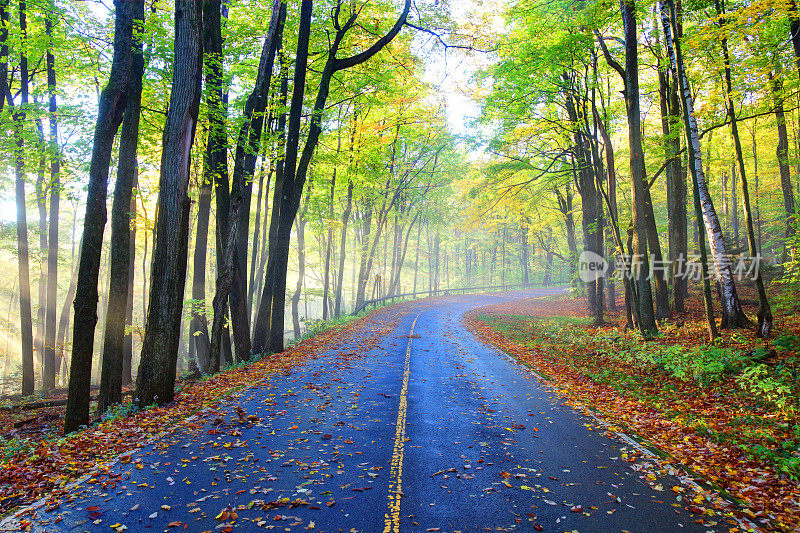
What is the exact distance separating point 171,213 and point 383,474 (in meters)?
6.38

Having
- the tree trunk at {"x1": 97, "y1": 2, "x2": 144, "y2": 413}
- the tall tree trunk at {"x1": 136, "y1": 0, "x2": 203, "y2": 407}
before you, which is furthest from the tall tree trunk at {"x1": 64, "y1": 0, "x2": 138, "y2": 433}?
the tall tree trunk at {"x1": 136, "y1": 0, "x2": 203, "y2": 407}

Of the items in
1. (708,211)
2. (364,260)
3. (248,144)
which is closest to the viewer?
(708,211)

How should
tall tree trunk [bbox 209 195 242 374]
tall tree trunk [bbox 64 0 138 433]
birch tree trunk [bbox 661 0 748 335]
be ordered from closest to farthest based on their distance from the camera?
tall tree trunk [bbox 64 0 138 433] → birch tree trunk [bbox 661 0 748 335] → tall tree trunk [bbox 209 195 242 374]

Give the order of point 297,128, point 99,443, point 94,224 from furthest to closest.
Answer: point 297,128 → point 94,224 → point 99,443

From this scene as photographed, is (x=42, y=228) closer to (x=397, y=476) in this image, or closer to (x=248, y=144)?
(x=248, y=144)

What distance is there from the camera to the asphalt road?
4.12 m

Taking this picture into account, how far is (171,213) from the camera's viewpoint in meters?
8.20

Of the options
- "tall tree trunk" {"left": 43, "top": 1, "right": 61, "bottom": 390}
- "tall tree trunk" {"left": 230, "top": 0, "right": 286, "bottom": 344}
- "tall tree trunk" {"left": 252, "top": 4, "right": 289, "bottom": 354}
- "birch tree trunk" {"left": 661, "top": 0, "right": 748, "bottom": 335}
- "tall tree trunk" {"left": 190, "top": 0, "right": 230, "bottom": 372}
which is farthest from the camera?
"tall tree trunk" {"left": 252, "top": 4, "right": 289, "bottom": 354}

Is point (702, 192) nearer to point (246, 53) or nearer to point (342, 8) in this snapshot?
point (342, 8)

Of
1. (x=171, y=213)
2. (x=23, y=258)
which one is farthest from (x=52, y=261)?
(x=171, y=213)

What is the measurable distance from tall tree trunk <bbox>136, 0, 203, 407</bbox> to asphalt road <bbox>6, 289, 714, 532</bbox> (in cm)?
172

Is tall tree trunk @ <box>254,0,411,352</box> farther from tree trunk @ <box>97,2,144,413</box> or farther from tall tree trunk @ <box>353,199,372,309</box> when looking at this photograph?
tall tree trunk @ <box>353,199,372,309</box>

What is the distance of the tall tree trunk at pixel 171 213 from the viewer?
8195 millimetres

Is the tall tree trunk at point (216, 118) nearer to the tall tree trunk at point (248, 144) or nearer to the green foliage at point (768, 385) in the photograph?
the tall tree trunk at point (248, 144)
